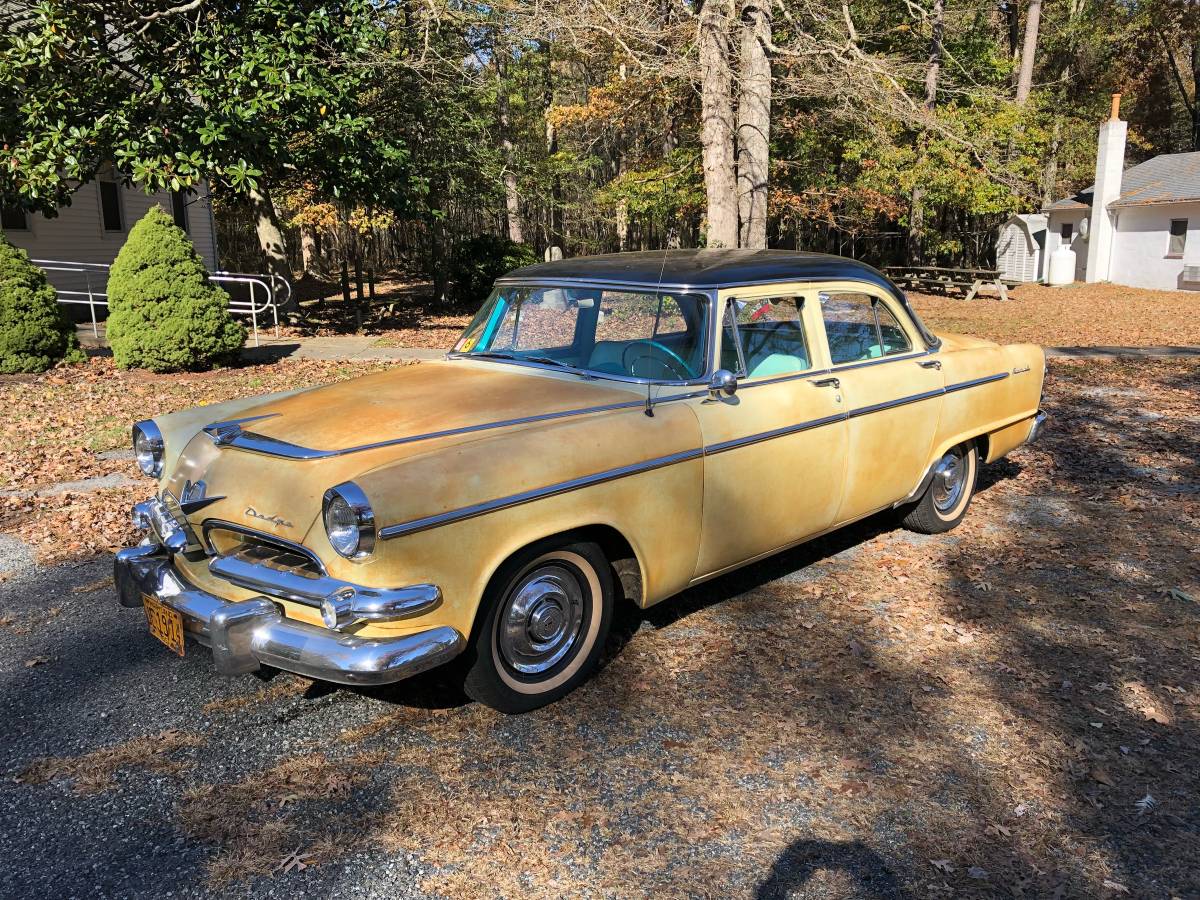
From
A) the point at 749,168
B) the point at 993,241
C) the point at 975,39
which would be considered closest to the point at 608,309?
the point at 749,168

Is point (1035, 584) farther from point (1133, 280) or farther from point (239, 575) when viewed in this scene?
point (1133, 280)

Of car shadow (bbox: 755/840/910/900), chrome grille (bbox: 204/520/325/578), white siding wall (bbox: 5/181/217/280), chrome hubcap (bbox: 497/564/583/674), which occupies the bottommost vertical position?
car shadow (bbox: 755/840/910/900)

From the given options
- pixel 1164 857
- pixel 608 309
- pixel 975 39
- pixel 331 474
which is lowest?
pixel 1164 857

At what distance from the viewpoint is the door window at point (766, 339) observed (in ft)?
14.4

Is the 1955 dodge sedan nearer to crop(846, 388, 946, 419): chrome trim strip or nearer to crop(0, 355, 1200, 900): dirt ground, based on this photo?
crop(846, 388, 946, 419): chrome trim strip

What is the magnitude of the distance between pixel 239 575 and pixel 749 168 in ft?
40.3

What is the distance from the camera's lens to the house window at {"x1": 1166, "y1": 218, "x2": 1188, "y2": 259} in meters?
28.4

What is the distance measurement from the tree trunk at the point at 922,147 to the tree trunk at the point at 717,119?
12.9 meters

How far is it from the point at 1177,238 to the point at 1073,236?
456cm

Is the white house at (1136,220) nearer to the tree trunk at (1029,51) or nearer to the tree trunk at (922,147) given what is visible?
the tree trunk at (1029,51)

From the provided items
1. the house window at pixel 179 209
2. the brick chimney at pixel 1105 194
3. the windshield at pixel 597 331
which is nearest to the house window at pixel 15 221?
the house window at pixel 179 209

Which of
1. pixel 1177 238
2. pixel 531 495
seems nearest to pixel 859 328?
pixel 531 495

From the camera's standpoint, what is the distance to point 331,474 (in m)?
3.37

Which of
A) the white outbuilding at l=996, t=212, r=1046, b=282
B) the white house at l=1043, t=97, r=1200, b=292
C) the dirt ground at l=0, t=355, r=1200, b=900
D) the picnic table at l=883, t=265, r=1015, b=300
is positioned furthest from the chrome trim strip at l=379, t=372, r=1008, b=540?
the white outbuilding at l=996, t=212, r=1046, b=282
